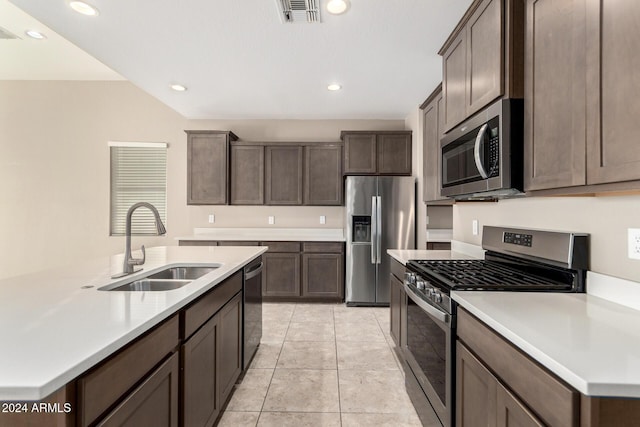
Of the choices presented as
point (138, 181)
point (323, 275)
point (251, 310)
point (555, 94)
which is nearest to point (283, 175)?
point (323, 275)

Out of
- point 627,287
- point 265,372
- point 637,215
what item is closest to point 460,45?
point 637,215

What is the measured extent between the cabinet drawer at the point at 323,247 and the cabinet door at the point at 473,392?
305cm

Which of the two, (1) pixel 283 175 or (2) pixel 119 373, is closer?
(2) pixel 119 373

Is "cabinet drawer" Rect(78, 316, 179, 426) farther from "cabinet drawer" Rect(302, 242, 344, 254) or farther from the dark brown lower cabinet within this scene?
"cabinet drawer" Rect(302, 242, 344, 254)

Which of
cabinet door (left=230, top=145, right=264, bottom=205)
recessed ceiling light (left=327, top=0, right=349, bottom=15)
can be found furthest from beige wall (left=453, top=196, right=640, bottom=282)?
cabinet door (left=230, top=145, right=264, bottom=205)

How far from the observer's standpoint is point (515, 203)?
1.99 m

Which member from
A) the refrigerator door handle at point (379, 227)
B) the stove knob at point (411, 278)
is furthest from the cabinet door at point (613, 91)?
the refrigerator door handle at point (379, 227)

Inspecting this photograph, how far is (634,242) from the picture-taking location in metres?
A: 1.19

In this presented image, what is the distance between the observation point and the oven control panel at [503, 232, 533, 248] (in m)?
1.69

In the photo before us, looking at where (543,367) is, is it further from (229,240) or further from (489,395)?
(229,240)

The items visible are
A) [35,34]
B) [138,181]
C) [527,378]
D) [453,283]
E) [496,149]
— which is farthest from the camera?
[138,181]

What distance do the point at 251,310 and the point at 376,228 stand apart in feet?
7.06

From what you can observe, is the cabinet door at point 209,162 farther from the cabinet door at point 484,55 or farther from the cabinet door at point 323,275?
the cabinet door at point 484,55

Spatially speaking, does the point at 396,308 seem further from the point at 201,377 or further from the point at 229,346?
the point at 201,377
